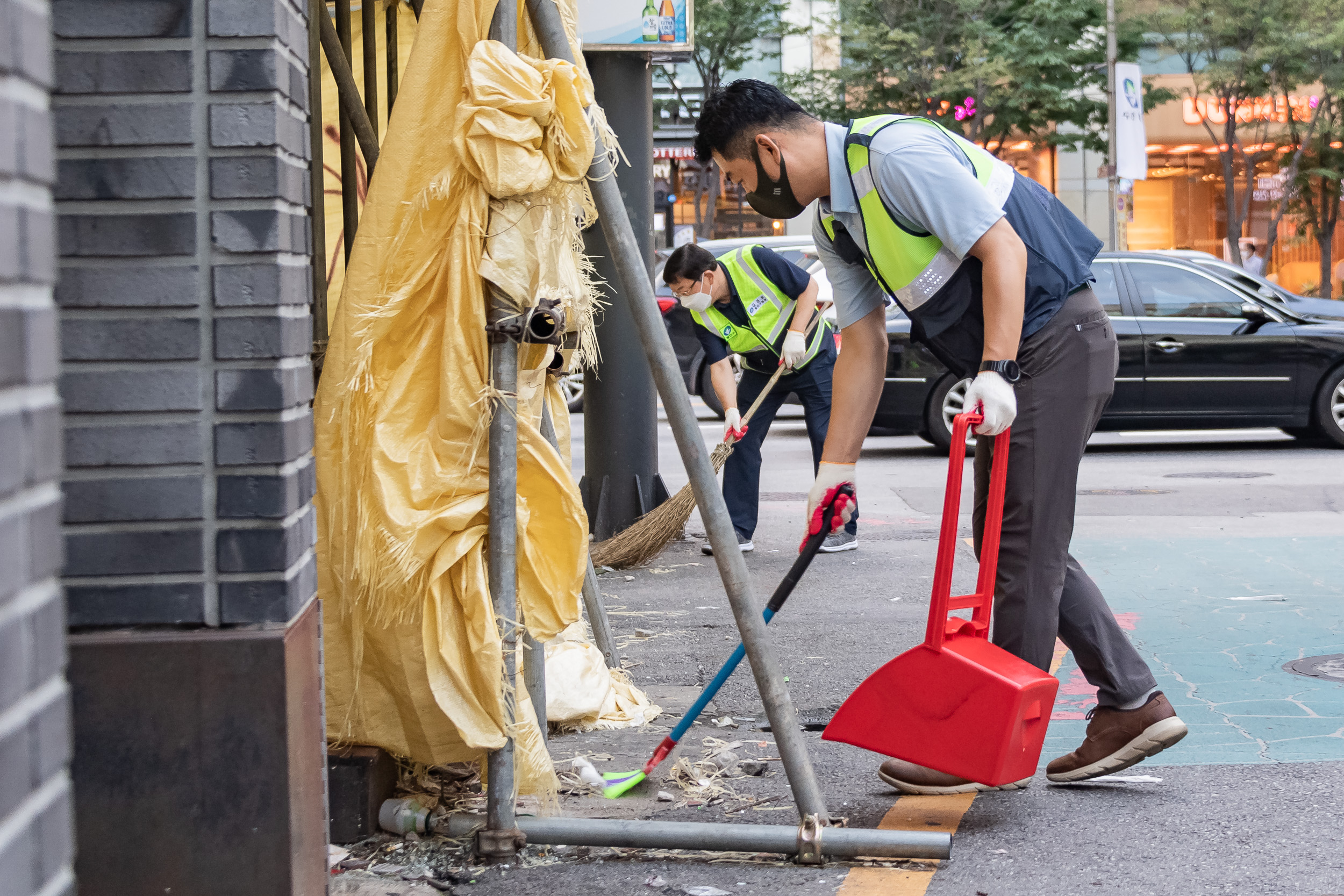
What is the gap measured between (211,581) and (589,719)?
1.83m

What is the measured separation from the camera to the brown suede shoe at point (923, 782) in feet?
10.3

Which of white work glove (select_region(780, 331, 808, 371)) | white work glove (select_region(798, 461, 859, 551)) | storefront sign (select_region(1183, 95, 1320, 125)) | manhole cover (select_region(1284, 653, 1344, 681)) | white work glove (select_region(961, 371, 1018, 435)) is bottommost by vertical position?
manhole cover (select_region(1284, 653, 1344, 681))

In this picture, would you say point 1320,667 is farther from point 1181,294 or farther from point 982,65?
point 982,65

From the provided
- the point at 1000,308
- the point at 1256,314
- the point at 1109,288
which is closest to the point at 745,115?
the point at 1000,308

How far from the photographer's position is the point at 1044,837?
9.48ft

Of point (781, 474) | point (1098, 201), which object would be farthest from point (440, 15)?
point (1098, 201)

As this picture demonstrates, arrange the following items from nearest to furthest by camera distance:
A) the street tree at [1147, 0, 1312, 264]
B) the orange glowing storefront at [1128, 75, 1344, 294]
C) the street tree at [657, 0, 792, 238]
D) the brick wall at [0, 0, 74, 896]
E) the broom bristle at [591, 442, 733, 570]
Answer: the brick wall at [0, 0, 74, 896] → the broom bristle at [591, 442, 733, 570] → the street tree at [1147, 0, 1312, 264] → the street tree at [657, 0, 792, 238] → the orange glowing storefront at [1128, 75, 1344, 294]

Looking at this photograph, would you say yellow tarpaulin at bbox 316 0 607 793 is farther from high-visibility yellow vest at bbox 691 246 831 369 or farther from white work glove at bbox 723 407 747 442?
high-visibility yellow vest at bbox 691 246 831 369

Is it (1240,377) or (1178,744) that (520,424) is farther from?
(1240,377)

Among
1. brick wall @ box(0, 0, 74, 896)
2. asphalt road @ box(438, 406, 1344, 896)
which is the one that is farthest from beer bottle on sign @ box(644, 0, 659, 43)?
brick wall @ box(0, 0, 74, 896)

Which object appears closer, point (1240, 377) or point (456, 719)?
point (456, 719)

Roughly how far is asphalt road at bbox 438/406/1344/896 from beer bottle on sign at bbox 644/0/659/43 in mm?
2616

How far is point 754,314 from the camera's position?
6926 millimetres

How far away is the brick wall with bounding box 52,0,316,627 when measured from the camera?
2016 millimetres
